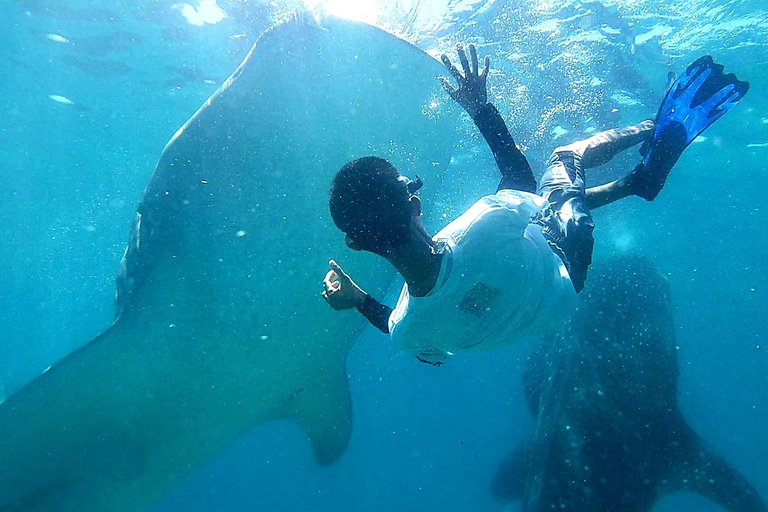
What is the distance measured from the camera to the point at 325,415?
6738 mm

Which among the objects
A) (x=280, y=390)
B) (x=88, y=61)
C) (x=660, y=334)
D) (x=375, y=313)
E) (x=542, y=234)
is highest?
(x=542, y=234)

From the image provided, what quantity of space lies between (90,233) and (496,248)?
3498 centimetres

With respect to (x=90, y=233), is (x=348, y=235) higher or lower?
higher

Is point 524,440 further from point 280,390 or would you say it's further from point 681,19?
point 681,19

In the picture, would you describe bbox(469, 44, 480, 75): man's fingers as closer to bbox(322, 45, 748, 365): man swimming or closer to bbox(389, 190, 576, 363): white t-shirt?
bbox(322, 45, 748, 365): man swimming

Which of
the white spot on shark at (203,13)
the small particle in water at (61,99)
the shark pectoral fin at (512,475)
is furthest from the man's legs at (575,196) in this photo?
the small particle in water at (61,99)

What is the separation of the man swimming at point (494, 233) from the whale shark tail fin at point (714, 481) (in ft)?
18.6

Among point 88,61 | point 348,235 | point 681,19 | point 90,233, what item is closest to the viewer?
point 348,235

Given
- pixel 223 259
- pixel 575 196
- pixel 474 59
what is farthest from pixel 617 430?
pixel 223 259

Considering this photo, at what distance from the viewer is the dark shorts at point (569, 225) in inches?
105

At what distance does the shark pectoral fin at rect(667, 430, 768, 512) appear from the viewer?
6.58 metres

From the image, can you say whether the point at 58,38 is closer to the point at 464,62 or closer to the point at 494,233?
the point at 464,62

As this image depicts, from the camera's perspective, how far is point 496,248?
2.35 meters

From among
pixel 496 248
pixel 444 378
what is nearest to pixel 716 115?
pixel 496 248
